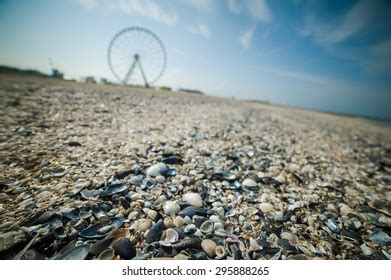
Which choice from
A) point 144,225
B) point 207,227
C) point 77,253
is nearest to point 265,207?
point 207,227

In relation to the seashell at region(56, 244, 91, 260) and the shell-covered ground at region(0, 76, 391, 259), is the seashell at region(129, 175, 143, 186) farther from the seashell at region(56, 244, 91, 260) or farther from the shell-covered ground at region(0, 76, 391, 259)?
the seashell at region(56, 244, 91, 260)

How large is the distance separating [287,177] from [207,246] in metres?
1.68

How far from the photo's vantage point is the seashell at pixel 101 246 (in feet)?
4.28

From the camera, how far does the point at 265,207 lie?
1.92 meters

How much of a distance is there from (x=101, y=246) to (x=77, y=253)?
0.14 m

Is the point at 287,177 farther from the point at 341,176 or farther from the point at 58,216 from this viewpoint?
the point at 58,216

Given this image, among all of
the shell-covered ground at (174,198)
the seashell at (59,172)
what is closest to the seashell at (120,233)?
the shell-covered ground at (174,198)

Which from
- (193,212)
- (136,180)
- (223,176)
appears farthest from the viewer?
(223,176)

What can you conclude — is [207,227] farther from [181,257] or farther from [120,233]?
[120,233]

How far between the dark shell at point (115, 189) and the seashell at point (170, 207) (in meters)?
0.44

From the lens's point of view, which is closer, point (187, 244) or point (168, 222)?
point (187, 244)
